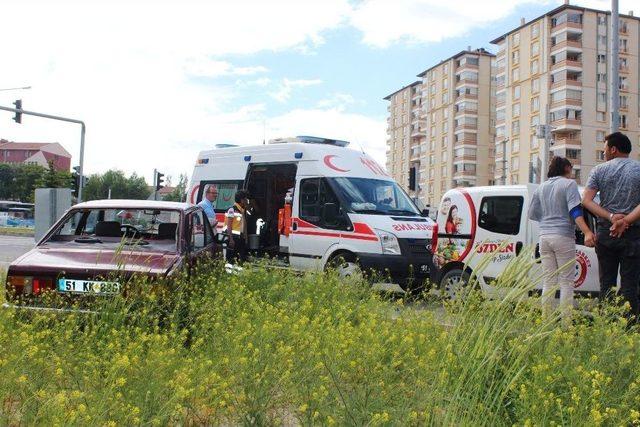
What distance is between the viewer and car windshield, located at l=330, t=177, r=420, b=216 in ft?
38.8

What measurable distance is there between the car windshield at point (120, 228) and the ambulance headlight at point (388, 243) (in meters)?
4.14

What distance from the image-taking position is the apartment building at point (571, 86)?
7594cm

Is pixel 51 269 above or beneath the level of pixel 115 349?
above

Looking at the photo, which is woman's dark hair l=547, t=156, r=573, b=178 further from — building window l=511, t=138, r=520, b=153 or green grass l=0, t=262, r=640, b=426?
building window l=511, t=138, r=520, b=153

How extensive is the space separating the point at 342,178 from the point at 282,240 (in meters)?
1.69

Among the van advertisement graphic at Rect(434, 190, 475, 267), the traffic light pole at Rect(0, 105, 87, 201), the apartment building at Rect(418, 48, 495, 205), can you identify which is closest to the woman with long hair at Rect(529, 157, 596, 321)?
the van advertisement graphic at Rect(434, 190, 475, 267)

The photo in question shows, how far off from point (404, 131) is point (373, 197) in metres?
111

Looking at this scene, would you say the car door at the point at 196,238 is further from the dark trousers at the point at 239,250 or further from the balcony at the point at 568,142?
the balcony at the point at 568,142

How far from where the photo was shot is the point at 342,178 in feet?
40.5

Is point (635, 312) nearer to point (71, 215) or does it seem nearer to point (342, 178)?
point (71, 215)

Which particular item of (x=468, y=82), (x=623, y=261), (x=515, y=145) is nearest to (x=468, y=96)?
(x=468, y=82)

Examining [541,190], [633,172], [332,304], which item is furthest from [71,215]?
[633,172]

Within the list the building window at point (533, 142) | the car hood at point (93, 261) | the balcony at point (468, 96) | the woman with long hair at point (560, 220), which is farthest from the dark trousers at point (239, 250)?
the balcony at point (468, 96)

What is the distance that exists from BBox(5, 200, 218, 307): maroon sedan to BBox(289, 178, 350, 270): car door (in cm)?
290
